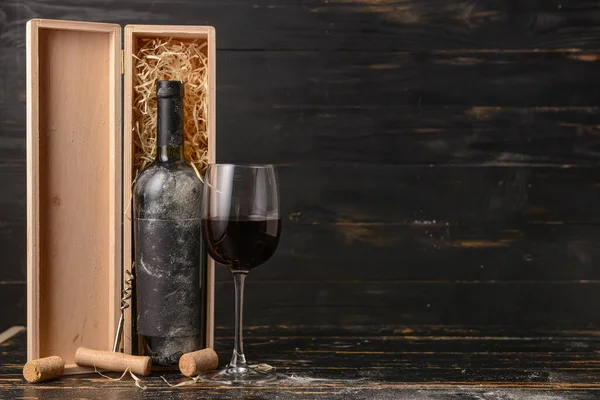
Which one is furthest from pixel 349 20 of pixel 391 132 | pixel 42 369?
pixel 42 369

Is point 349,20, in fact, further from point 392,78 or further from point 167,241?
point 167,241

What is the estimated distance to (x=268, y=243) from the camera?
100cm

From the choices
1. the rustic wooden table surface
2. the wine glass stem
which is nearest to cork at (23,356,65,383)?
the rustic wooden table surface

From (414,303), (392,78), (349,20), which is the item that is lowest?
(414,303)

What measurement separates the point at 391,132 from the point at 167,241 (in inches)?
31.0

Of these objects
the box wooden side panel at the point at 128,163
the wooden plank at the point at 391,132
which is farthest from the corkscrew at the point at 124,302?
the wooden plank at the point at 391,132

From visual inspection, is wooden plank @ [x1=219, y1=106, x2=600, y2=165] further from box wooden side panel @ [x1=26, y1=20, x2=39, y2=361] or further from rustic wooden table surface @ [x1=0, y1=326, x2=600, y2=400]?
box wooden side panel @ [x1=26, y1=20, x2=39, y2=361]

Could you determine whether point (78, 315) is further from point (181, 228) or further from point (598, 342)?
point (598, 342)

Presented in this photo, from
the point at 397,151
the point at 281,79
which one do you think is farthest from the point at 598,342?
the point at 281,79

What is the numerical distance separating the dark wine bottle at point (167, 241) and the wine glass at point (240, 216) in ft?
0.18

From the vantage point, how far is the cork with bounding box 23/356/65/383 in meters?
0.97

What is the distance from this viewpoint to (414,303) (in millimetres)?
1757

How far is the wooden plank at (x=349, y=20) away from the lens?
1682 millimetres

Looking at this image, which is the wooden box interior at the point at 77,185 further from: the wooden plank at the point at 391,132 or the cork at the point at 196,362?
the wooden plank at the point at 391,132
